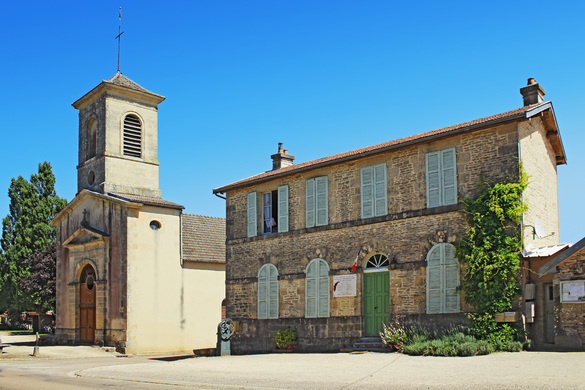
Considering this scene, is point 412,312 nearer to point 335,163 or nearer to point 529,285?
point 529,285

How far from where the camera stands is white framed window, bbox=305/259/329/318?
18734 millimetres

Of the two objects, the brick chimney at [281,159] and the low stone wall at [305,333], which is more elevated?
the brick chimney at [281,159]

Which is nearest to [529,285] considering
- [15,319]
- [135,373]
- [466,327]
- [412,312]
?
[466,327]

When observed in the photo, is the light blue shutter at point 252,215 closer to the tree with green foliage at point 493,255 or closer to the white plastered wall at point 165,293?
the white plastered wall at point 165,293

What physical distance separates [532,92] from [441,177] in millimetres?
3468

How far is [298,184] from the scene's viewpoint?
794 inches

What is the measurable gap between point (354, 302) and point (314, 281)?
1648 mm

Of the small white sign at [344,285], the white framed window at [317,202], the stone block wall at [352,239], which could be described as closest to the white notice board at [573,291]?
the stone block wall at [352,239]

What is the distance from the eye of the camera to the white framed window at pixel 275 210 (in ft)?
66.8

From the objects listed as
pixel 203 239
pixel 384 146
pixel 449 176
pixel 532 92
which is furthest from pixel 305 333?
pixel 203 239

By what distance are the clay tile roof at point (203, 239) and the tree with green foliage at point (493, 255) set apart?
14.3 meters

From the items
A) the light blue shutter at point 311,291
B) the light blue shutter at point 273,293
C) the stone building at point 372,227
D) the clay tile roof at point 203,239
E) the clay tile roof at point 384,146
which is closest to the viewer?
the clay tile roof at point 384,146

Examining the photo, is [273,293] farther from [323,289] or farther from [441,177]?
[441,177]

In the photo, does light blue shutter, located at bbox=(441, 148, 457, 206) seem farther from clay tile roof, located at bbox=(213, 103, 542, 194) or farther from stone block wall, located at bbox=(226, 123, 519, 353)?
clay tile roof, located at bbox=(213, 103, 542, 194)
